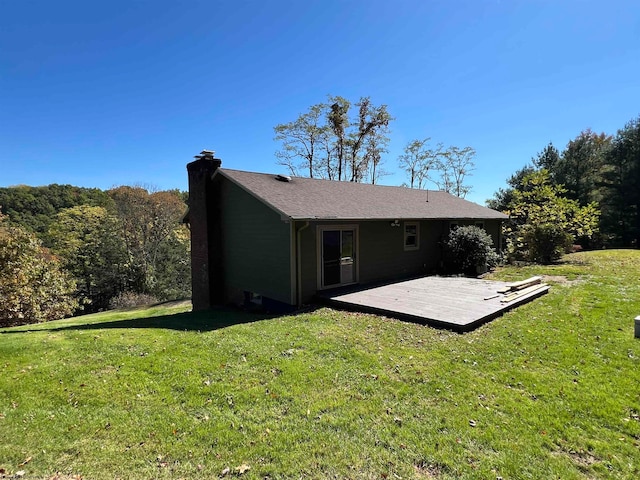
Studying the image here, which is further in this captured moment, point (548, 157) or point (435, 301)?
point (548, 157)

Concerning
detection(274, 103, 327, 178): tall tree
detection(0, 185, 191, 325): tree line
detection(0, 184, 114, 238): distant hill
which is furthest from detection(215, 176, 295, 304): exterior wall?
detection(0, 184, 114, 238): distant hill

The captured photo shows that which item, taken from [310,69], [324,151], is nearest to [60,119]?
[310,69]

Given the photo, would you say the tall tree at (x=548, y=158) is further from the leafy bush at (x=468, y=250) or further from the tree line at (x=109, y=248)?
the tree line at (x=109, y=248)

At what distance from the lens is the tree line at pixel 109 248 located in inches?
848

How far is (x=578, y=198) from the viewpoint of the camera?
2931cm

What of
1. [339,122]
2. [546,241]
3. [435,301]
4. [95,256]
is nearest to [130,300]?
[95,256]

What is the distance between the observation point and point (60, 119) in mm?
20672

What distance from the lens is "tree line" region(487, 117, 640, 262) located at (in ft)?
59.1

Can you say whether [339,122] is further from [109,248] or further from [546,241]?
[109,248]

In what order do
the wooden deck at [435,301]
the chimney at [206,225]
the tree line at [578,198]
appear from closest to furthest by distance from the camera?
A: the wooden deck at [435,301]
the chimney at [206,225]
the tree line at [578,198]

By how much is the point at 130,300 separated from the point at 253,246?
16.0 meters

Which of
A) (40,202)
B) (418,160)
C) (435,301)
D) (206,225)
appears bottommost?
(435,301)

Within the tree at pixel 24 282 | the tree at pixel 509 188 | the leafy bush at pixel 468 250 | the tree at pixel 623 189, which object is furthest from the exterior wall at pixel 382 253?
the tree at pixel 623 189

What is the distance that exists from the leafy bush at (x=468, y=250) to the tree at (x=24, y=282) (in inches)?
766
